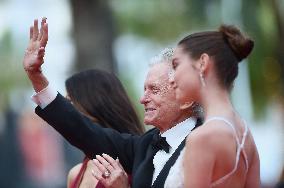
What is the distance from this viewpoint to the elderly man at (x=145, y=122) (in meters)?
6.12

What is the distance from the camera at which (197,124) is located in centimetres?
613

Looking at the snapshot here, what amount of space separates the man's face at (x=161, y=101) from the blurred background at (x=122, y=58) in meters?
0.32

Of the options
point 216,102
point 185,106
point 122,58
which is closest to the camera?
point 216,102

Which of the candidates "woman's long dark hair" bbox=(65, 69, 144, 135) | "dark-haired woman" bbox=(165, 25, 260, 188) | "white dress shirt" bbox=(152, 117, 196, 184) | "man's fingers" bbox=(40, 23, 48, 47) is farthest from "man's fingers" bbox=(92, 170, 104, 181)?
"woman's long dark hair" bbox=(65, 69, 144, 135)

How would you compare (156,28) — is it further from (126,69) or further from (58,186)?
(58,186)

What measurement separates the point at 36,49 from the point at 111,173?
742mm

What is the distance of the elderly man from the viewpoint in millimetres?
6125

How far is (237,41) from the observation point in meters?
5.54

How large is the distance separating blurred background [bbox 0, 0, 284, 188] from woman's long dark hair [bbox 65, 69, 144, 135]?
0.21 meters

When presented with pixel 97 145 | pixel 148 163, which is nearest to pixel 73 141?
pixel 97 145

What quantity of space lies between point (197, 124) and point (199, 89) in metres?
0.79


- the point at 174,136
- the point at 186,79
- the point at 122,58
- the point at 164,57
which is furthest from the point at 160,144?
the point at 122,58

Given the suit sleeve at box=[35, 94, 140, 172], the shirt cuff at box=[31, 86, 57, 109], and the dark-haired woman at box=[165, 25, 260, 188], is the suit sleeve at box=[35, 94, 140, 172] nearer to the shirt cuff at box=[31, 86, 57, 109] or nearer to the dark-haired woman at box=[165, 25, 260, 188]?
the shirt cuff at box=[31, 86, 57, 109]

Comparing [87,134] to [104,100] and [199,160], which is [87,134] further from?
[199,160]
